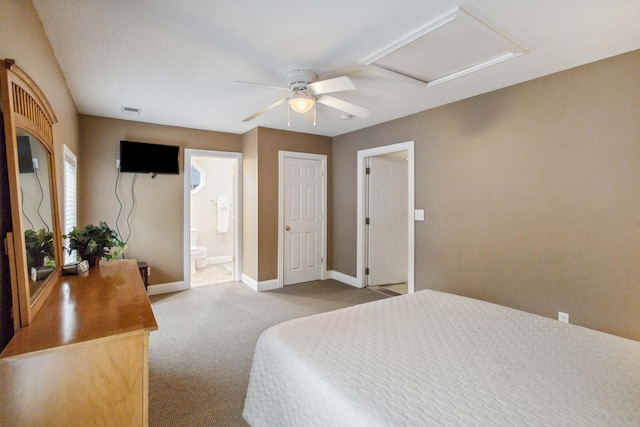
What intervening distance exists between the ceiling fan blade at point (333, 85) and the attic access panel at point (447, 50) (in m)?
0.29

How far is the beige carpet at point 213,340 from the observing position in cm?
193

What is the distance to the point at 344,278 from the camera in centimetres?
484

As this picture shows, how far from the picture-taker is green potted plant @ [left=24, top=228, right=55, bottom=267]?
4.19ft

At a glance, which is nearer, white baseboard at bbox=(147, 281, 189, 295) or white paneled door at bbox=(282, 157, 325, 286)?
white baseboard at bbox=(147, 281, 189, 295)

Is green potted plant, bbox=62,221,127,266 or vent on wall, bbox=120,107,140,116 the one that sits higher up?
vent on wall, bbox=120,107,140,116

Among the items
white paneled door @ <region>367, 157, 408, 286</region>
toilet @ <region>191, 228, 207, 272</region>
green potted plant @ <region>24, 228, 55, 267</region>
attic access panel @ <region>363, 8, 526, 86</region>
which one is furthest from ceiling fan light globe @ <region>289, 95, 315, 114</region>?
toilet @ <region>191, 228, 207, 272</region>

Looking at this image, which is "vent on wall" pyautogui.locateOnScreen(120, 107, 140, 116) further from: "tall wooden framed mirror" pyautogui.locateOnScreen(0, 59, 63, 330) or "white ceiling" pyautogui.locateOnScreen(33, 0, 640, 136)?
"tall wooden framed mirror" pyautogui.locateOnScreen(0, 59, 63, 330)

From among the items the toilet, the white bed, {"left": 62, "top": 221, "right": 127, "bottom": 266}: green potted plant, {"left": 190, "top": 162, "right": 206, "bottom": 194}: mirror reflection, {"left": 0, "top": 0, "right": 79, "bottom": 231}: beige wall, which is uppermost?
{"left": 0, "top": 0, "right": 79, "bottom": 231}: beige wall

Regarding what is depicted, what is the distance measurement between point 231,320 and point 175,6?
285 centimetres

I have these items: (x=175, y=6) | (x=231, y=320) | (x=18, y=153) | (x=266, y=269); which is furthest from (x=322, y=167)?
(x=18, y=153)

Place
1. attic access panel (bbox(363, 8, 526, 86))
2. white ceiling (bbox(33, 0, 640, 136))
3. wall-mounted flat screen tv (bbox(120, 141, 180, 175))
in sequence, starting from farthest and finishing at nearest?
wall-mounted flat screen tv (bbox(120, 141, 180, 175))
attic access panel (bbox(363, 8, 526, 86))
white ceiling (bbox(33, 0, 640, 136))

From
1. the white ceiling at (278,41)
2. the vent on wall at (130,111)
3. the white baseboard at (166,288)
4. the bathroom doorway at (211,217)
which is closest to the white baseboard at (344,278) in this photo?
the bathroom doorway at (211,217)

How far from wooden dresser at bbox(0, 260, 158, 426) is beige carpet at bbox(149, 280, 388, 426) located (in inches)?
33.3

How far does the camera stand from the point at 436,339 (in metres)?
1.58
